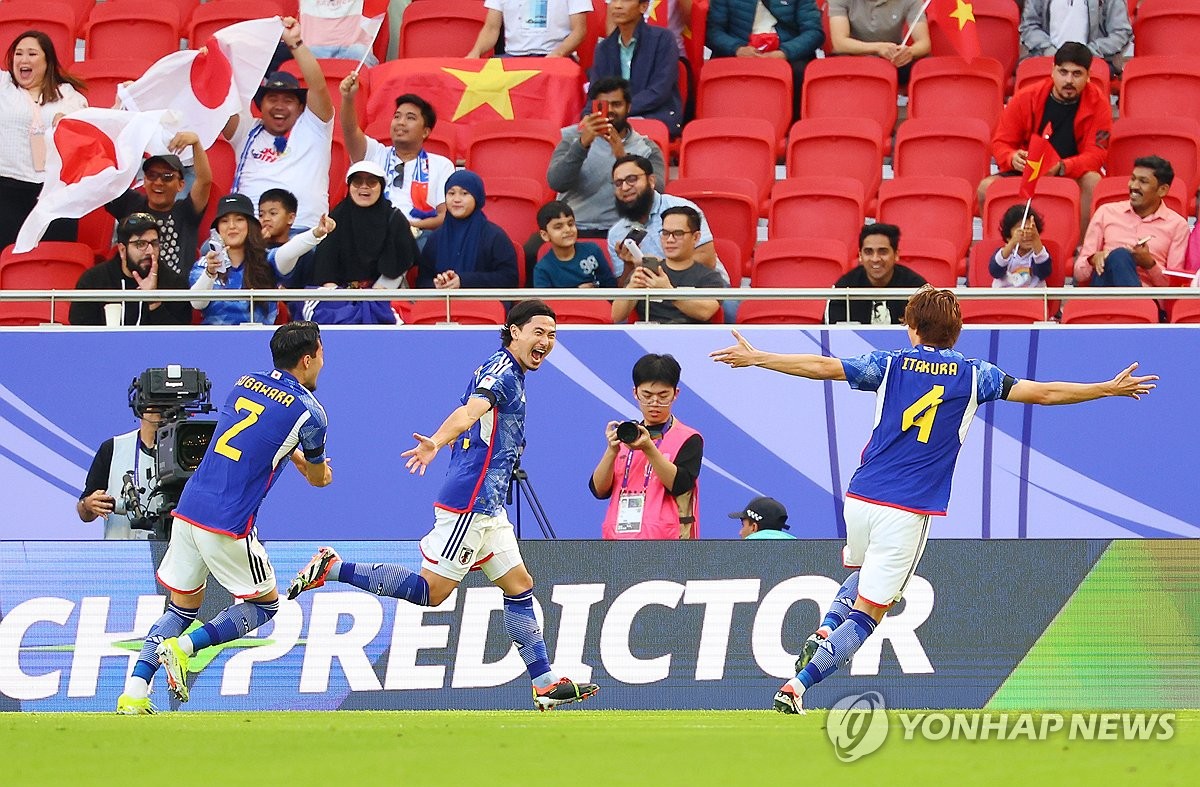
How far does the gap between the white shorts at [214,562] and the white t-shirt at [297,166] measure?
13.2 feet

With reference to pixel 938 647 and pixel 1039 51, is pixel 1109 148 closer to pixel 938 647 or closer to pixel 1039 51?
pixel 1039 51

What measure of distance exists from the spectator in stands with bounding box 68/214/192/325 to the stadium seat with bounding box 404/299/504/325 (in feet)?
4.61

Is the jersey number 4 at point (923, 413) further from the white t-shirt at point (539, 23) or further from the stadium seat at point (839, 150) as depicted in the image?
the white t-shirt at point (539, 23)

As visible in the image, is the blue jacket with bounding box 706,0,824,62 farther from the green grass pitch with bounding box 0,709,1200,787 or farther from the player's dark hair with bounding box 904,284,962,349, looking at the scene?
the green grass pitch with bounding box 0,709,1200,787

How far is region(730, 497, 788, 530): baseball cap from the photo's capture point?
391 inches

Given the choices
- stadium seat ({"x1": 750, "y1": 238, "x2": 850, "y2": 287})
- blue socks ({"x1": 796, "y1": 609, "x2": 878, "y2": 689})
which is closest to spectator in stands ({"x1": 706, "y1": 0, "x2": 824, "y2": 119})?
stadium seat ({"x1": 750, "y1": 238, "x2": 850, "y2": 287})

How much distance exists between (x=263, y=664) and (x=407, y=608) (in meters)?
0.76

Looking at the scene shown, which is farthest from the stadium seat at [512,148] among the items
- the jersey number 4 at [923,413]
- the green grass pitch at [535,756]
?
the green grass pitch at [535,756]

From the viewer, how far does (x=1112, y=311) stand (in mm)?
11047

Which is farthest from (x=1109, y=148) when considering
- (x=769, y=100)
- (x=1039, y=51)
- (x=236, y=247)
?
(x=236, y=247)

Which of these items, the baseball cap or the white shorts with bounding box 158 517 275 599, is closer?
the white shorts with bounding box 158 517 275 599

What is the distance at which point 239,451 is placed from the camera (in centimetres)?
822

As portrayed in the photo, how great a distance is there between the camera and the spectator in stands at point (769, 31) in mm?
13398

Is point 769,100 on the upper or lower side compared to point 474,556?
upper
